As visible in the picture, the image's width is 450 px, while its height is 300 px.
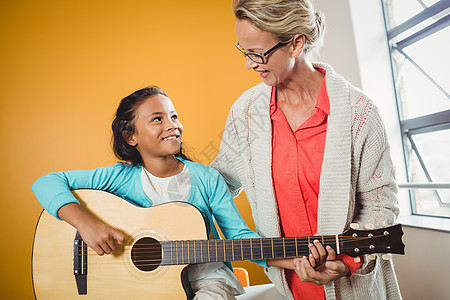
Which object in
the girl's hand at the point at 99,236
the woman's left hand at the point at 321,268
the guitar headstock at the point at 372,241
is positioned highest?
the girl's hand at the point at 99,236

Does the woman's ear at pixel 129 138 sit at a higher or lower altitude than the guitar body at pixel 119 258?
higher

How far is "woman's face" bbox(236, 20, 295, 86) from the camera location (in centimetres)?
117

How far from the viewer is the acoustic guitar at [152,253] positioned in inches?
44.7

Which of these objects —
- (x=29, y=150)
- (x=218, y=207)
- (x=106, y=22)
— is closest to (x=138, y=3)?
(x=106, y=22)

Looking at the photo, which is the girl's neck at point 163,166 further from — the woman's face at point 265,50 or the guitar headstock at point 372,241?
the guitar headstock at point 372,241

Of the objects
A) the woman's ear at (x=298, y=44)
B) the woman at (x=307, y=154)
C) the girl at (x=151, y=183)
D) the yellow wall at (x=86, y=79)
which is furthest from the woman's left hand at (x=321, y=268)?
the yellow wall at (x=86, y=79)

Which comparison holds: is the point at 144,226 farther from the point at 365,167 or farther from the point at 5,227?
the point at 5,227

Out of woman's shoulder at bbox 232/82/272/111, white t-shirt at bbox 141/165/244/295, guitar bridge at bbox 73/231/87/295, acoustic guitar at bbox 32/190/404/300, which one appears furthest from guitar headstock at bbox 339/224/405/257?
guitar bridge at bbox 73/231/87/295

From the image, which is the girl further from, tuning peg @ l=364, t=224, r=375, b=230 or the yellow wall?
the yellow wall

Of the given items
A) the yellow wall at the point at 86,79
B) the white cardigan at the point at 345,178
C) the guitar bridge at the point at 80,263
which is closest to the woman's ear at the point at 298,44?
the white cardigan at the point at 345,178

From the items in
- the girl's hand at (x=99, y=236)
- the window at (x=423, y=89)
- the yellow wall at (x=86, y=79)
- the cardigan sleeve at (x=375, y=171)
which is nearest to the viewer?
the girl's hand at (x=99, y=236)

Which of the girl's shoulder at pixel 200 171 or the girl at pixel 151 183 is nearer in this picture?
the girl at pixel 151 183

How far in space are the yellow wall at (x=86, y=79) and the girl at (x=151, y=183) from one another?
1295mm

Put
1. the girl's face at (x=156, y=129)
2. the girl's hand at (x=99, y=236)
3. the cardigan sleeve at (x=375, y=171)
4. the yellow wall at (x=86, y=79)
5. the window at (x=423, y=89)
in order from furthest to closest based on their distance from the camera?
1. the yellow wall at (x=86, y=79)
2. the window at (x=423, y=89)
3. the girl's face at (x=156, y=129)
4. the cardigan sleeve at (x=375, y=171)
5. the girl's hand at (x=99, y=236)
